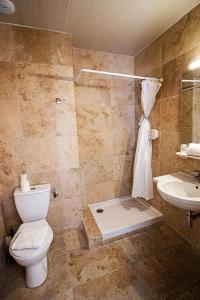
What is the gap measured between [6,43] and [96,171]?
6.15 ft

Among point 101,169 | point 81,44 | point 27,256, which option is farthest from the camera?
point 101,169

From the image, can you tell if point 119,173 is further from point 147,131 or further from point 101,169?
point 147,131

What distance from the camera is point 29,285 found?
1.34 metres

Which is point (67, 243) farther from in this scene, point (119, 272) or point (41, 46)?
point (41, 46)

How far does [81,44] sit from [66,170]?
166cm

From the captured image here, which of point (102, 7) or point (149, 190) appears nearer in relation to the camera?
point (102, 7)

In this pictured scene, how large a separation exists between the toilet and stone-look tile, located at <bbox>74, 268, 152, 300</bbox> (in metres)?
0.38

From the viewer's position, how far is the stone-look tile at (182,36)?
142 centimetres

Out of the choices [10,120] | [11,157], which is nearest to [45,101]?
[10,120]

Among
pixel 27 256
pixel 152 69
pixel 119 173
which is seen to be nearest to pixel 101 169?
pixel 119 173

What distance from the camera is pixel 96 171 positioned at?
233 cm

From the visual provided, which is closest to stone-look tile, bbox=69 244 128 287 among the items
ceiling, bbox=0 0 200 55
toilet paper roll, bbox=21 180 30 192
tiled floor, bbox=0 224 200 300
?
tiled floor, bbox=0 224 200 300

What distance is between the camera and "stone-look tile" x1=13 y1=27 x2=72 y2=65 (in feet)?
5.10

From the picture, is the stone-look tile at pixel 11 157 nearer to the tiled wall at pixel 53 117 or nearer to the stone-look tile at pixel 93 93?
the tiled wall at pixel 53 117
